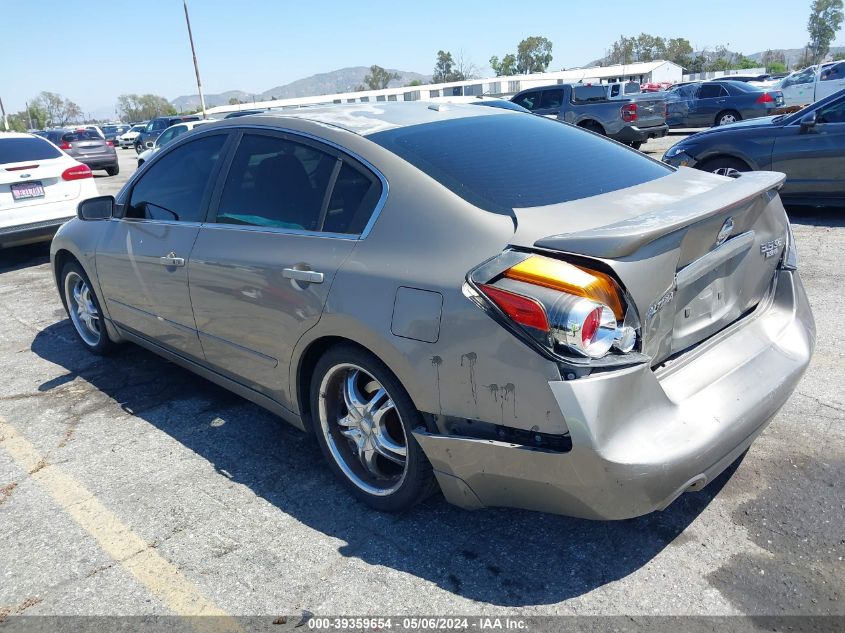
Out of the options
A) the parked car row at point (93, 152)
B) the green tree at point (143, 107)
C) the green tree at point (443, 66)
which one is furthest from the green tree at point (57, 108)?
the parked car row at point (93, 152)

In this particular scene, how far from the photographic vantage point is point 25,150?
8.82 metres

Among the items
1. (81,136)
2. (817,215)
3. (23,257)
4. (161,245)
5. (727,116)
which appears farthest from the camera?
(81,136)

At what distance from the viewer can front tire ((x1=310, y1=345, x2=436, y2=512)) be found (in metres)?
2.72

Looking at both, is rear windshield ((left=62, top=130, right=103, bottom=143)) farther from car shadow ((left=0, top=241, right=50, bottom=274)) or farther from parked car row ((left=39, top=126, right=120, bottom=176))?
car shadow ((left=0, top=241, right=50, bottom=274))

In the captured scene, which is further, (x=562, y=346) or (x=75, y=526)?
(x=75, y=526)

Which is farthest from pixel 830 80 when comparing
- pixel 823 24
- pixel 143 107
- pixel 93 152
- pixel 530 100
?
pixel 143 107

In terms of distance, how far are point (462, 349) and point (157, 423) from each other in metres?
2.43

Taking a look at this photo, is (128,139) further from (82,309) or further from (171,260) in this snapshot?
(171,260)

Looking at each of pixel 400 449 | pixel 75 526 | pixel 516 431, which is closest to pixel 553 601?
pixel 516 431

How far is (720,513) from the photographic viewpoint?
2.86 metres

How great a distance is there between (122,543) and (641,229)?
2450 millimetres

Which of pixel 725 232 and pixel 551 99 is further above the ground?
pixel 551 99

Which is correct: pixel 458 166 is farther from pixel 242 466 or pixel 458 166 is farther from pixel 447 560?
pixel 242 466

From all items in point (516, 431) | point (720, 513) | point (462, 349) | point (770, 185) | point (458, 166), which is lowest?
point (720, 513)
